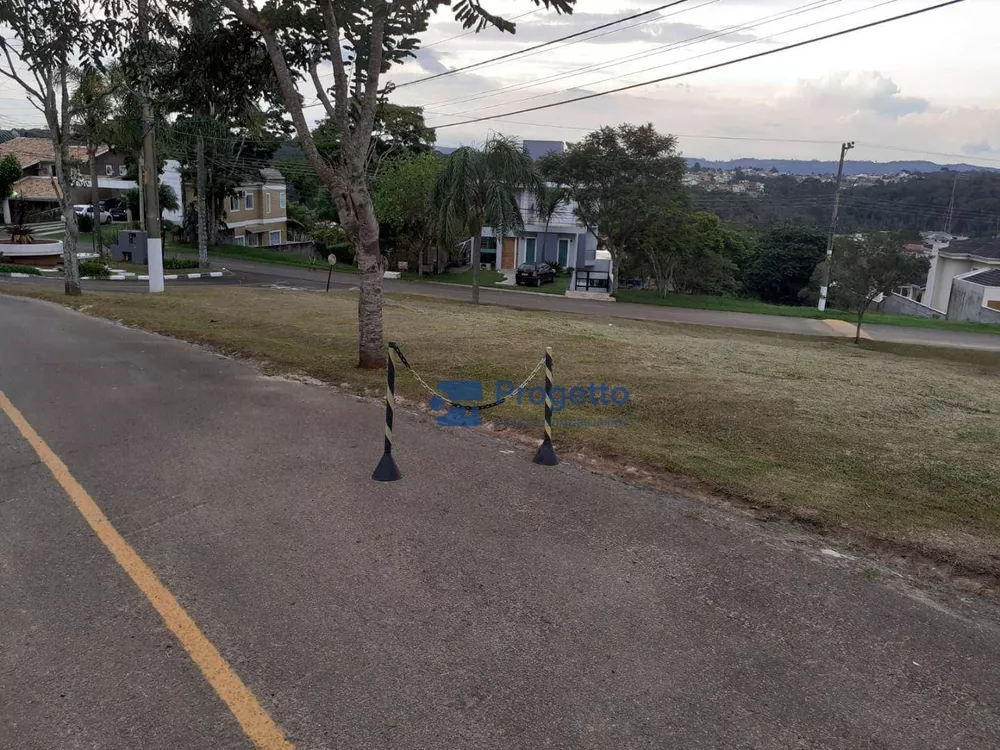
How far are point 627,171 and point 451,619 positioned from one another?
34.4 metres

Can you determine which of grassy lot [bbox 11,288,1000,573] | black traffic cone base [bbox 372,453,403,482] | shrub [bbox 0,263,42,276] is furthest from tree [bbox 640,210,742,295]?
black traffic cone base [bbox 372,453,403,482]

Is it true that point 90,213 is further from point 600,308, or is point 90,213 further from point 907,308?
point 907,308

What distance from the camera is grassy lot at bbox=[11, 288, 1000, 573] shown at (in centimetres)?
631

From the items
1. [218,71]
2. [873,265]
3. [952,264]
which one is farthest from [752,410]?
[952,264]

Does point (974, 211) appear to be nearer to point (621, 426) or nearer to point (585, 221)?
point (585, 221)

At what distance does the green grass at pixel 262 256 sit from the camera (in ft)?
149

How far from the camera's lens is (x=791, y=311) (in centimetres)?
3722

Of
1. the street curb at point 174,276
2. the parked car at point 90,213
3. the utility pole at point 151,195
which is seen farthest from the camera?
the parked car at point 90,213

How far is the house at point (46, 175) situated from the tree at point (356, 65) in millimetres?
47971

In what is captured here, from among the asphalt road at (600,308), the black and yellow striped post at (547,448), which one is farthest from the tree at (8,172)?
the black and yellow striped post at (547,448)

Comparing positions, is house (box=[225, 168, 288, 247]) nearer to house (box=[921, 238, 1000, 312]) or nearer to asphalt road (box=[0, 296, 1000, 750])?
house (box=[921, 238, 1000, 312])

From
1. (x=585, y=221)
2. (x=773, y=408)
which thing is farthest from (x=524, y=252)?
(x=773, y=408)

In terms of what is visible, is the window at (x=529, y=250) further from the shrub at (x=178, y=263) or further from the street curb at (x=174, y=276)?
the shrub at (x=178, y=263)

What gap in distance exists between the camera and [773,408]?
30.5 ft
